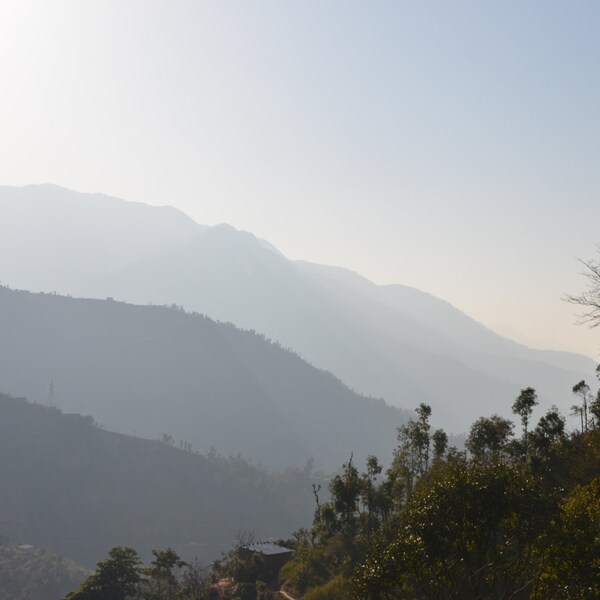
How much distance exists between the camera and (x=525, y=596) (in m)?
21.5

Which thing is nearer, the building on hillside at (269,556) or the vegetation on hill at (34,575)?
the building on hillside at (269,556)

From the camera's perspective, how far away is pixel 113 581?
45219 millimetres

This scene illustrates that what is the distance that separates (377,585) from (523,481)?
222 inches

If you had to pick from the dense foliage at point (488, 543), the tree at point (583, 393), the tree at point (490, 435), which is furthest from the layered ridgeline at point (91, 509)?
the dense foliage at point (488, 543)

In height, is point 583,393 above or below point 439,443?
above

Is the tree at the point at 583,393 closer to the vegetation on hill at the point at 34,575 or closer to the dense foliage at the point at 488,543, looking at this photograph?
the dense foliage at the point at 488,543

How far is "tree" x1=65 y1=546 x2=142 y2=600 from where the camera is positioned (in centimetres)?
4436

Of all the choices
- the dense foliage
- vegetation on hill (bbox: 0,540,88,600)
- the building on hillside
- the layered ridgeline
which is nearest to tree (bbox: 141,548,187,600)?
the building on hillside

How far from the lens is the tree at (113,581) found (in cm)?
4436

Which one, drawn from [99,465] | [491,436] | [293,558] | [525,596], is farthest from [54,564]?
[525,596]

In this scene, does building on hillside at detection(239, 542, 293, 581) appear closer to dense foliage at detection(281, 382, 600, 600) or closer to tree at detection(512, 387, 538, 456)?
tree at detection(512, 387, 538, 456)

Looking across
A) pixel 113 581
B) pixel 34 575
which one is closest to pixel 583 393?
pixel 113 581

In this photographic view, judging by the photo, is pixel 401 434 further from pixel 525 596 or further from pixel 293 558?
pixel 525 596

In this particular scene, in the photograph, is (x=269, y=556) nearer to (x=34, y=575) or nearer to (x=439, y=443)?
(x=439, y=443)
